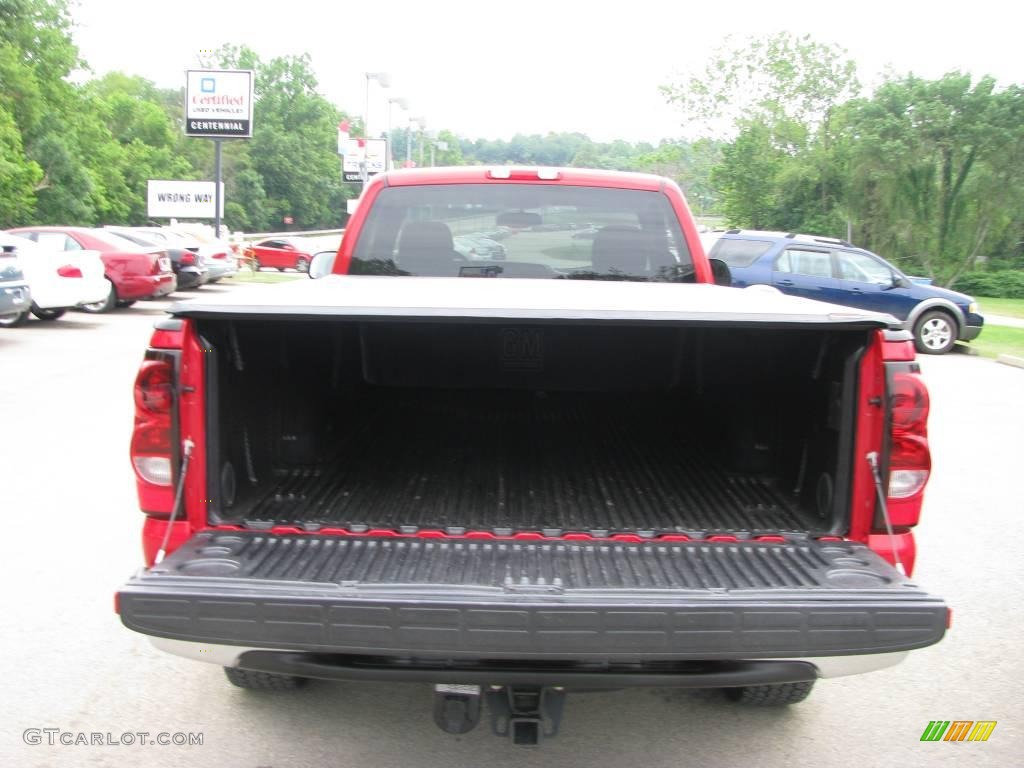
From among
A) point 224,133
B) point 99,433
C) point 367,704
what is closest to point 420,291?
point 367,704

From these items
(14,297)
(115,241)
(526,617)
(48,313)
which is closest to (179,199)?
(115,241)

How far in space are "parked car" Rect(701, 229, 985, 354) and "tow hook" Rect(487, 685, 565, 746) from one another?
15429 mm

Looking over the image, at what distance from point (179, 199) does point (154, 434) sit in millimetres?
41277

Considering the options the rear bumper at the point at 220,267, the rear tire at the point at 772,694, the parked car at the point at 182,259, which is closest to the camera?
the rear tire at the point at 772,694

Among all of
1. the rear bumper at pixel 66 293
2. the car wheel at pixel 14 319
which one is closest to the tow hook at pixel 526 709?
the car wheel at pixel 14 319

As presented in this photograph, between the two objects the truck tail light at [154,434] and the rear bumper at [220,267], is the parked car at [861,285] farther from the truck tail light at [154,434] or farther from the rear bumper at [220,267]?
the truck tail light at [154,434]

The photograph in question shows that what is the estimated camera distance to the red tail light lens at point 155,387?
294 centimetres

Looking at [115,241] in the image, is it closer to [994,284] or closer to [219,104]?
[219,104]

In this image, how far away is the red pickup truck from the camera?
2559 millimetres

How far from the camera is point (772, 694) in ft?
12.2

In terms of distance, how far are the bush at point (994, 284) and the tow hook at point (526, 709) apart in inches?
1560

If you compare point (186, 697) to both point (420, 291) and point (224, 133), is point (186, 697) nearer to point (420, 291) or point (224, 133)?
point (420, 291)

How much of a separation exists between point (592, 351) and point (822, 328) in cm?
183

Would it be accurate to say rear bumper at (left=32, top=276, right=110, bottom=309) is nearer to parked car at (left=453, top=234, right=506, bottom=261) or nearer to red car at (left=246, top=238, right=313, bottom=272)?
parked car at (left=453, top=234, right=506, bottom=261)
